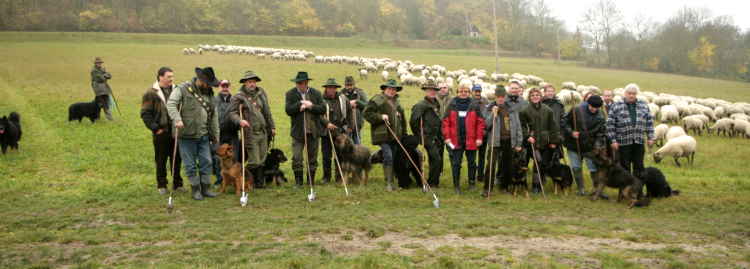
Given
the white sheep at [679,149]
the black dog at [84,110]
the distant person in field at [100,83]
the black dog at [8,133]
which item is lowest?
the white sheep at [679,149]

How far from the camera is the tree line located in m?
64.3

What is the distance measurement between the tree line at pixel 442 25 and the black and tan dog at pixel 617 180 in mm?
62652

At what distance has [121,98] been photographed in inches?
944

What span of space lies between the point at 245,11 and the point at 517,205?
86.0m

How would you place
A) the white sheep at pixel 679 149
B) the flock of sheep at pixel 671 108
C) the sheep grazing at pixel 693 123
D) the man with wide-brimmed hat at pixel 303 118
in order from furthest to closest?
the sheep grazing at pixel 693 123 → the flock of sheep at pixel 671 108 → the white sheep at pixel 679 149 → the man with wide-brimmed hat at pixel 303 118

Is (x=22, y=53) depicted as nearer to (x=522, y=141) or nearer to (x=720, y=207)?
(x=522, y=141)

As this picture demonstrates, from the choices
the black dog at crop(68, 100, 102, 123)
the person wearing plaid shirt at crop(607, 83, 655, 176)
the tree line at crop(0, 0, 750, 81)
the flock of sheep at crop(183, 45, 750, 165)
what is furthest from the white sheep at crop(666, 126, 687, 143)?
the tree line at crop(0, 0, 750, 81)

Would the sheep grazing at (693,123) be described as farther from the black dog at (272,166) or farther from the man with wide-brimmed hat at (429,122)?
the black dog at (272,166)

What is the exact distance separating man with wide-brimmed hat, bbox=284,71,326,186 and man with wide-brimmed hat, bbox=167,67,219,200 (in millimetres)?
1482

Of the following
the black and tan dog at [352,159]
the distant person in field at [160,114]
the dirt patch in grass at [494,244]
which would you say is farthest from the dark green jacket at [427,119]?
the distant person in field at [160,114]

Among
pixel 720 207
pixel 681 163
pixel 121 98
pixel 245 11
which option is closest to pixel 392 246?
pixel 720 207

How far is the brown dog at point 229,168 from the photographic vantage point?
9102 millimetres

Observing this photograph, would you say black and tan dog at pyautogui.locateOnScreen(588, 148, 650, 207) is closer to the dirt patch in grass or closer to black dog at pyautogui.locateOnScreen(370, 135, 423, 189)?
the dirt patch in grass

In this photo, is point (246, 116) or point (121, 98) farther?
point (121, 98)
